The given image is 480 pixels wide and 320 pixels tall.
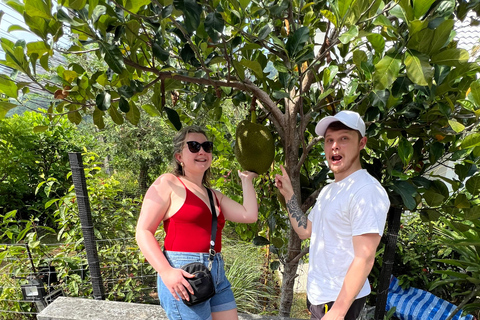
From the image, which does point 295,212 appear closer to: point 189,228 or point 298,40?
point 189,228

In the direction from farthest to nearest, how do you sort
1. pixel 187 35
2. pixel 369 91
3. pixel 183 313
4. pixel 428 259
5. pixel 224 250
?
1. pixel 224 250
2. pixel 428 259
3. pixel 183 313
4. pixel 369 91
5. pixel 187 35

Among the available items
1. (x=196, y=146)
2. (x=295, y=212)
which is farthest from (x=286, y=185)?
(x=196, y=146)

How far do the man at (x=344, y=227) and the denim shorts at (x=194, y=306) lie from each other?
320 mm

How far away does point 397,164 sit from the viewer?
3.91 feet

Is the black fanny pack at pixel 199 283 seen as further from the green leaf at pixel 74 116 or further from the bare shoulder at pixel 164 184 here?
the green leaf at pixel 74 116

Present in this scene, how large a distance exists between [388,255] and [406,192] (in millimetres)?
558

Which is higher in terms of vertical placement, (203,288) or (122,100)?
(122,100)

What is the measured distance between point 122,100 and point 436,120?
37.6 inches

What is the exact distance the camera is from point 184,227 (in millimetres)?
1132

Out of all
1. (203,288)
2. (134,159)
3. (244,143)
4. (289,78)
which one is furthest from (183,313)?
(134,159)

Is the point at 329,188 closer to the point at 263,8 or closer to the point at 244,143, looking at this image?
the point at 244,143

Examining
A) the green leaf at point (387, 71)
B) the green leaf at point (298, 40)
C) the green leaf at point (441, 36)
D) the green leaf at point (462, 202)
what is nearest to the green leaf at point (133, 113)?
the green leaf at point (298, 40)

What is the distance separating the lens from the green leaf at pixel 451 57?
2.50 feet

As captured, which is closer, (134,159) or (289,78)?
(289,78)
